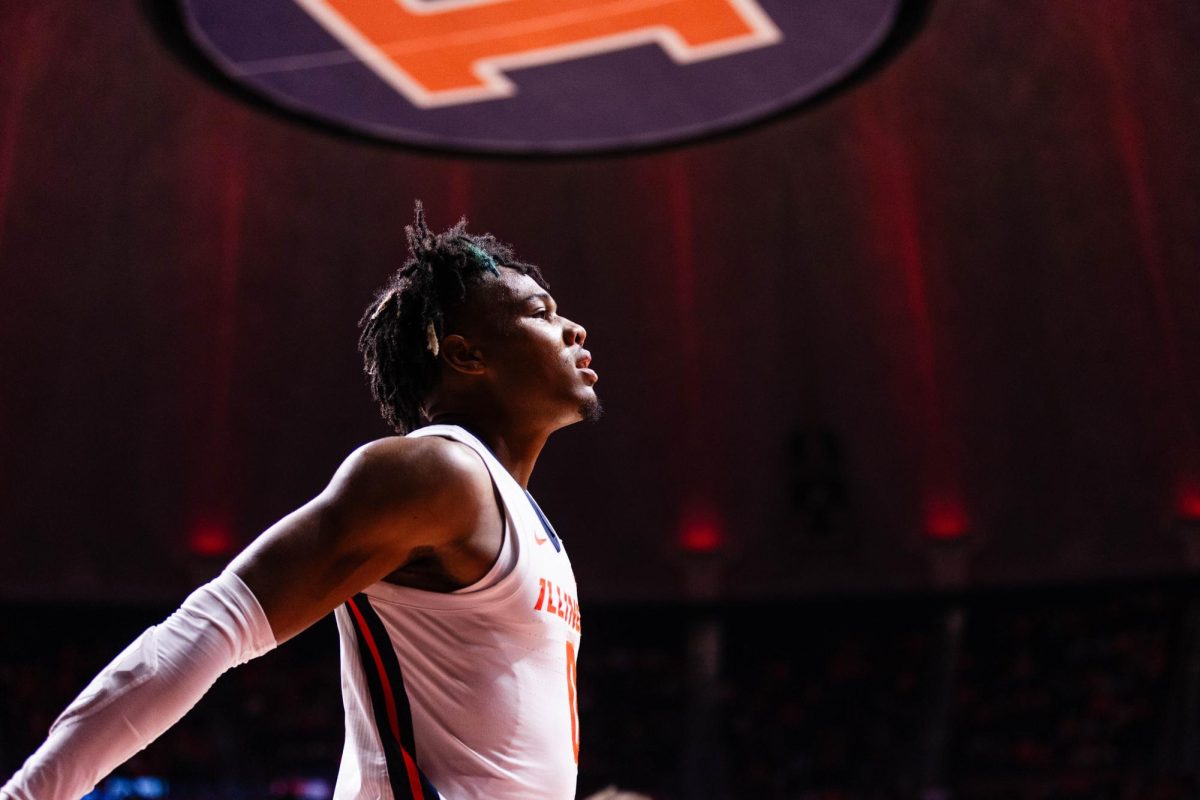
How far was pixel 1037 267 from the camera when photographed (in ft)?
36.4

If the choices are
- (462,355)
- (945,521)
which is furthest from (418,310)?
(945,521)

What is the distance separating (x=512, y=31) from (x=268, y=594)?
6.60m

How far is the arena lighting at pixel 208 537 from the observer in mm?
11883

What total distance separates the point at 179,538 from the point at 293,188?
3719mm

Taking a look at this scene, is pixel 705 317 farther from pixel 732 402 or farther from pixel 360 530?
pixel 360 530

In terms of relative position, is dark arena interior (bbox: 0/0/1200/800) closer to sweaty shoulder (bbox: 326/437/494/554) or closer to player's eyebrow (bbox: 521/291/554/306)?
player's eyebrow (bbox: 521/291/554/306)

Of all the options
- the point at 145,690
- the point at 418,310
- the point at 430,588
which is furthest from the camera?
the point at 418,310

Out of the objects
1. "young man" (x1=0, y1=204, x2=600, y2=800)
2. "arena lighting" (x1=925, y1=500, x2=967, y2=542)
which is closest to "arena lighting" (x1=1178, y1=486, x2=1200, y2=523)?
"arena lighting" (x1=925, y1=500, x2=967, y2=542)

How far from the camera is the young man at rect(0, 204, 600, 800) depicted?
1.22m

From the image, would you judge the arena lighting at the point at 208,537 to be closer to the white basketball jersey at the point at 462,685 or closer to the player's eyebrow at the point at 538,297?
the player's eyebrow at the point at 538,297

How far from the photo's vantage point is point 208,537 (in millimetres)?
11898

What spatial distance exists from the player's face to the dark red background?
7.90 m

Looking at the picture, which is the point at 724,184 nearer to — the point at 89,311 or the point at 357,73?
the point at 357,73

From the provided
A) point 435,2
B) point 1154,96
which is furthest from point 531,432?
point 1154,96
